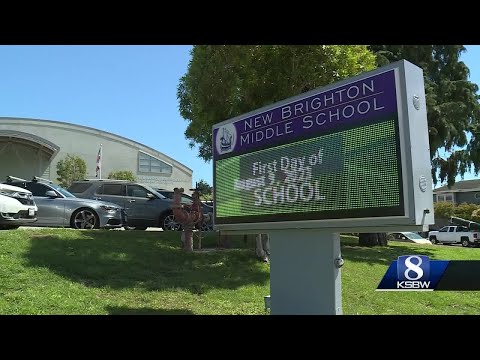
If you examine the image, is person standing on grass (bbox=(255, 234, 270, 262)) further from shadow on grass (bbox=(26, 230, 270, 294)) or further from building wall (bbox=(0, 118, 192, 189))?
building wall (bbox=(0, 118, 192, 189))

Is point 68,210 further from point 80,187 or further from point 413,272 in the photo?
point 413,272

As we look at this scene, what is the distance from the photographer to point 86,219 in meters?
14.1

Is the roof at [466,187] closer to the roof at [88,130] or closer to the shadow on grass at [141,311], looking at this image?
the roof at [88,130]

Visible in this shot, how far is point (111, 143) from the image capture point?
52969 millimetres

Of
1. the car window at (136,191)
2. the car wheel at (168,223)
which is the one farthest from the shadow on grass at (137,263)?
the car window at (136,191)

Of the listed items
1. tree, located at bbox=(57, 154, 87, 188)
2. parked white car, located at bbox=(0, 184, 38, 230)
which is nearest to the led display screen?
parked white car, located at bbox=(0, 184, 38, 230)

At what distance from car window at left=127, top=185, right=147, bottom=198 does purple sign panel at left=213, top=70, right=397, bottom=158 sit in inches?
347

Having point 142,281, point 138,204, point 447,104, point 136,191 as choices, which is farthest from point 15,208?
point 447,104

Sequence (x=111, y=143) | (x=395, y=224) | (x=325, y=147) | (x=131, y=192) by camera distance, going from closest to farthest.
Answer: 1. (x=395, y=224)
2. (x=325, y=147)
3. (x=131, y=192)
4. (x=111, y=143)

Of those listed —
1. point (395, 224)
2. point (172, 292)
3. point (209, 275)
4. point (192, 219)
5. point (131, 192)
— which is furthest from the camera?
point (131, 192)

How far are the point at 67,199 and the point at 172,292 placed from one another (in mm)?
6623
